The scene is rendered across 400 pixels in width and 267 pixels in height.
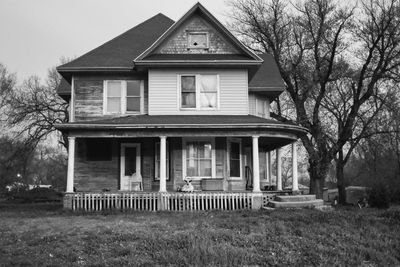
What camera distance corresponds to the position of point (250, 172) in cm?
2161

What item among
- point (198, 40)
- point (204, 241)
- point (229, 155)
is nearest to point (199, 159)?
point (229, 155)

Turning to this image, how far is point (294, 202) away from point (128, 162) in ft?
24.3

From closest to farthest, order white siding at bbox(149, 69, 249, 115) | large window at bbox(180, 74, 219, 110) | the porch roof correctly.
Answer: the porch roof
white siding at bbox(149, 69, 249, 115)
large window at bbox(180, 74, 219, 110)

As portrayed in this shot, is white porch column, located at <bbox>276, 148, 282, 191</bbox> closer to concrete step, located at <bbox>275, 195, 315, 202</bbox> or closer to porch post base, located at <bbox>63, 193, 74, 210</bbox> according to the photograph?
concrete step, located at <bbox>275, 195, 315, 202</bbox>

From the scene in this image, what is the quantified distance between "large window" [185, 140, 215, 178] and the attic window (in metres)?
4.32

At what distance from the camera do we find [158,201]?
17531 mm

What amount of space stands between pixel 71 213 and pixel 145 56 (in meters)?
7.20

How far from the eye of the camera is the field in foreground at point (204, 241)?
965 cm

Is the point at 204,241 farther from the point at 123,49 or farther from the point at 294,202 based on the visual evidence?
the point at 123,49

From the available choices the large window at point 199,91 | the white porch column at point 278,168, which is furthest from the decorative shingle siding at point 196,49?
the white porch column at point 278,168

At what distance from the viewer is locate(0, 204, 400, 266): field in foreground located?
31.7 feet

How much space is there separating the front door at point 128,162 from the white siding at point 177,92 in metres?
1.89

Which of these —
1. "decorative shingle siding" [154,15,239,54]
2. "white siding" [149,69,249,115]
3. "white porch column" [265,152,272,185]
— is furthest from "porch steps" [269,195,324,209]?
"decorative shingle siding" [154,15,239,54]

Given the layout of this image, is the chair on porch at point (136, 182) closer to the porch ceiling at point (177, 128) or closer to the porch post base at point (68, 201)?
the porch ceiling at point (177, 128)
